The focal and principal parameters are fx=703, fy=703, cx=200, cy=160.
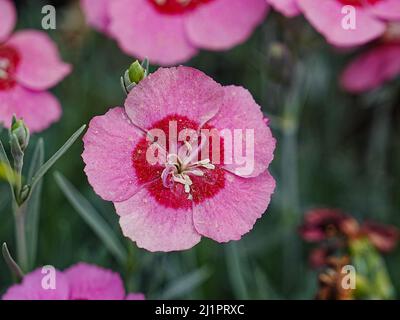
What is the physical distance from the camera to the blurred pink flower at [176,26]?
1.01 meters

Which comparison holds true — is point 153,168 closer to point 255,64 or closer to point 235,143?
point 235,143

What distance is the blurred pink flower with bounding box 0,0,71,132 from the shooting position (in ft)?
2.98

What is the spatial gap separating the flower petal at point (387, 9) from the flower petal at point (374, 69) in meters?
0.33

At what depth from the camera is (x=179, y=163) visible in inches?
29.5

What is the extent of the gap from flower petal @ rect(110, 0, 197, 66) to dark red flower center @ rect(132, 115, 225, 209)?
11.4 inches

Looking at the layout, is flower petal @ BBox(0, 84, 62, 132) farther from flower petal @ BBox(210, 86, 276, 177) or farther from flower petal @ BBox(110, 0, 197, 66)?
flower petal @ BBox(210, 86, 276, 177)

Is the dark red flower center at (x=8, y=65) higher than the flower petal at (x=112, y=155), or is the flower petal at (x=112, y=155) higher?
the dark red flower center at (x=8, y=65)

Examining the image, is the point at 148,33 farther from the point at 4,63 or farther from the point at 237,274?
the point at 237,274

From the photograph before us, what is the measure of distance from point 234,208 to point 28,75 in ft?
1.32

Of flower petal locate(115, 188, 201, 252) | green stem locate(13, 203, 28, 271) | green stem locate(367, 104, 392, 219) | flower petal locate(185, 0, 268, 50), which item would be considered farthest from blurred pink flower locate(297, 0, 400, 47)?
green stem locate(367, 104, 392, 219)

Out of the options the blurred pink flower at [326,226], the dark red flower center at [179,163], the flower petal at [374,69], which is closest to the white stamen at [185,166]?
the dark red flower center at [179,163]

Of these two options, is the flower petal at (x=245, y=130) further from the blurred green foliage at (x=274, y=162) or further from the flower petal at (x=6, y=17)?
the flower petal at (x=6, y=17)

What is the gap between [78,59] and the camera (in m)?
1.45
